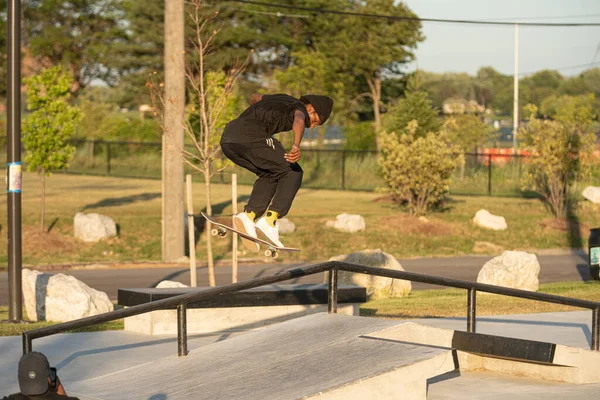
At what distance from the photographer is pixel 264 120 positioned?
8836mm

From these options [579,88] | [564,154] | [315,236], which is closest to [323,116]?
[315,236]

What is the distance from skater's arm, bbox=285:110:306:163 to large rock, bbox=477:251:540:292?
32.2 feet

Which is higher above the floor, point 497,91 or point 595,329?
point 497,91

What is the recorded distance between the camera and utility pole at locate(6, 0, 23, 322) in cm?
1374

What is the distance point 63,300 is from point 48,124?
12602 mm

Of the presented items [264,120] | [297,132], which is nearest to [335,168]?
[264,120]

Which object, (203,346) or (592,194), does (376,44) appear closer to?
(592,194)

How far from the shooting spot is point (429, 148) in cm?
2866

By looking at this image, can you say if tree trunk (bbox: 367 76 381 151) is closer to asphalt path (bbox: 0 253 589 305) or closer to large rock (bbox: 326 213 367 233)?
large rock (bbox: 326 213 367 233)

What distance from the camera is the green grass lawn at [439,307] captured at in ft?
42.8

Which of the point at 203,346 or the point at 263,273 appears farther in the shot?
the point at 263,273

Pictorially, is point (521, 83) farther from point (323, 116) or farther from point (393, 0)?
point (323, 116)

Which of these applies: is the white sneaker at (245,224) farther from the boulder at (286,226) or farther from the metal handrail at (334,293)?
the boulder at (286,226)

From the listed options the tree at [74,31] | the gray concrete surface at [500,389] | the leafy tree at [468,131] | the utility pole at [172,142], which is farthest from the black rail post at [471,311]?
the tree at [74,31]
